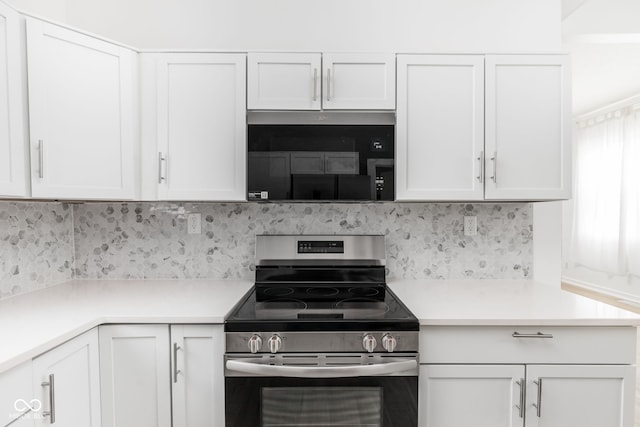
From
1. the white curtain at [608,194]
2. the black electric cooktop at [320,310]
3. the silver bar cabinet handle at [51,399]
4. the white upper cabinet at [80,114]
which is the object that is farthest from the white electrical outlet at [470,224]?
the white curtain at [608,194]

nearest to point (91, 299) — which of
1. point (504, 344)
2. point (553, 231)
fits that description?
point (504, 344)

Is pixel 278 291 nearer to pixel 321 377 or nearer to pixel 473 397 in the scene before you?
pixel 321 377

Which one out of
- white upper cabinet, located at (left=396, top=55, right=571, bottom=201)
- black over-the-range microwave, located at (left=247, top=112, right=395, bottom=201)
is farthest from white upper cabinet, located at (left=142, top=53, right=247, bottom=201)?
Answer: white upper cabinet, located at (left=396, top=55, right=571, bottom=201)

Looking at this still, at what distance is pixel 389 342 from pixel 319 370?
277 millimetres

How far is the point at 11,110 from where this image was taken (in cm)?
142

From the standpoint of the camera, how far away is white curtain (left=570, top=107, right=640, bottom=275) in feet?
15.0

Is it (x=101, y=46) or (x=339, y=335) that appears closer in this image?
(x=339, y=335)

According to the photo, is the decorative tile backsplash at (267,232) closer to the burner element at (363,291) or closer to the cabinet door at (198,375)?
the burner element at (363,291)

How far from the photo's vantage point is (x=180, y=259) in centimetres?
219

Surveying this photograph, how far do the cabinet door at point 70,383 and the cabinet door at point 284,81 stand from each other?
121 centimetres

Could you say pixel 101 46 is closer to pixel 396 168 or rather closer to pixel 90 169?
pixel 90 169

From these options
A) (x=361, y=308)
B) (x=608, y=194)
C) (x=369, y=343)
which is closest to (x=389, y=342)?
(x=369, y=343)

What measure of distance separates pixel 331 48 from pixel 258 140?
0.79m

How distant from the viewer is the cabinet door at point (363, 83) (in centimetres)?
183
